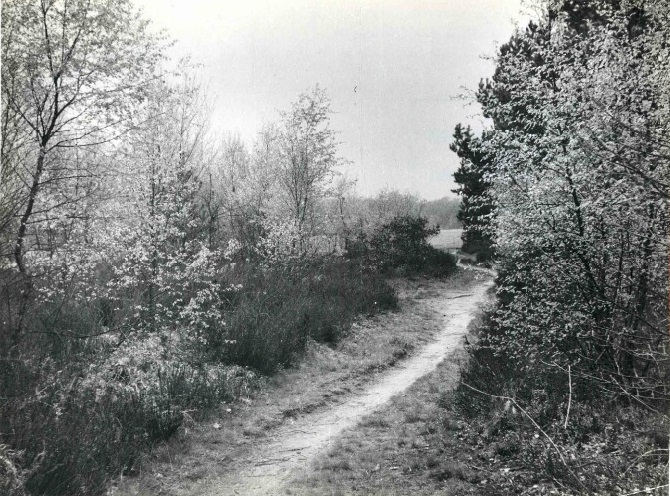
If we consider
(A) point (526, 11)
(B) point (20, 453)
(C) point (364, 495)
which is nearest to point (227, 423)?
(C) point (364, 495)

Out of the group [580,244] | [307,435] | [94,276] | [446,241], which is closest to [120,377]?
[94,276]

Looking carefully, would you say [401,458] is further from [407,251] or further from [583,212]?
[407,251]

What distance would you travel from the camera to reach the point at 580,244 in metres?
5.24

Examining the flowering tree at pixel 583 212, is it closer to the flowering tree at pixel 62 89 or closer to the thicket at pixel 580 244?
the thicket at pixel 580 244

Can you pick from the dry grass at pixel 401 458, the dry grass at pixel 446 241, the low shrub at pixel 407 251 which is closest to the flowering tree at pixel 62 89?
the dry grass at pixel 401 458

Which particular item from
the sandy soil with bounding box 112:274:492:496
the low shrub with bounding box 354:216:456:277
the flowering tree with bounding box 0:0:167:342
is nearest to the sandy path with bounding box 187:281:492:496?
the sandy soil with bounding box 112:274:492:496

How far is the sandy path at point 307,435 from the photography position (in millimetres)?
4945

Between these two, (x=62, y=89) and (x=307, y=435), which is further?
(x=307, y=435)

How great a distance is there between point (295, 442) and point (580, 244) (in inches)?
166

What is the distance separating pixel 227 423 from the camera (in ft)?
20.8

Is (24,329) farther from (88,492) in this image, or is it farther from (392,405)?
(392,405)

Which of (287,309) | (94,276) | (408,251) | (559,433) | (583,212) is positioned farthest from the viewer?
(408,251)

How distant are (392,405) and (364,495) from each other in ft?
8.94

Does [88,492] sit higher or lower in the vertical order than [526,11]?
lower
